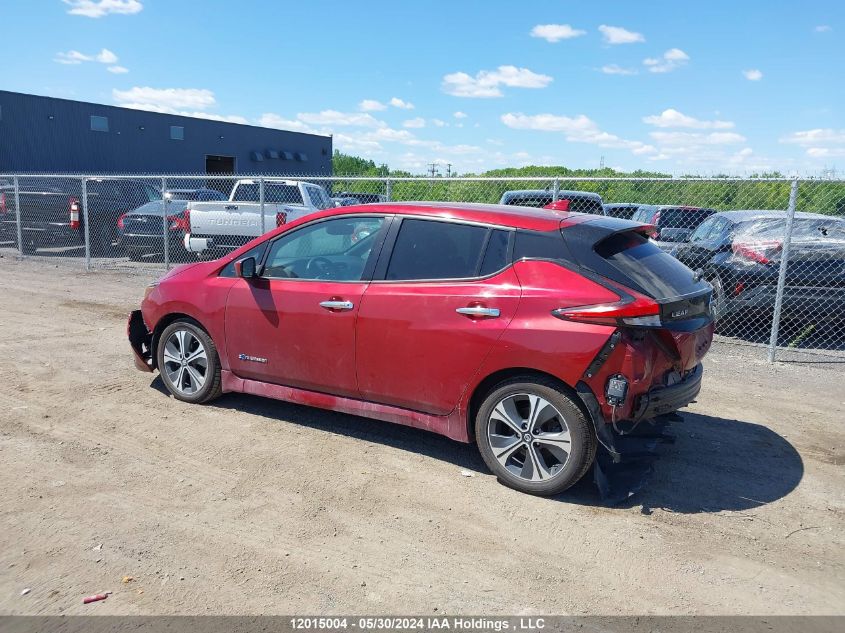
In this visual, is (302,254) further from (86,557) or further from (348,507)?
(86,557)

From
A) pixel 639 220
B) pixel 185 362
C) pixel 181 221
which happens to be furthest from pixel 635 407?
pixel 181 221

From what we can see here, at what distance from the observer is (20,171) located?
2784 cm

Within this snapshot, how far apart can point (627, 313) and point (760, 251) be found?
562cm

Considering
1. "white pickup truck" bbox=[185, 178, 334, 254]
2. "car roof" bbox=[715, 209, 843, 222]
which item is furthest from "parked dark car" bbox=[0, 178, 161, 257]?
"car roof" bbox=[715, 209, 843, 222]

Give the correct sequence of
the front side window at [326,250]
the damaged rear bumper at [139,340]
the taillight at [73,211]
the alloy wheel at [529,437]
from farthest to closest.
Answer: the taillight at [73,211] < the damaged rear bumper at [139,340] < the front side window at [326,250] < the alloy wheel at [529,437]

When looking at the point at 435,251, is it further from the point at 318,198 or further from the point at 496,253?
the point at 318,198

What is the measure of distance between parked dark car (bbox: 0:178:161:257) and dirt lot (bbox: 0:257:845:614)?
37.6 ft

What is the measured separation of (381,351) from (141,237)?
39.2ft

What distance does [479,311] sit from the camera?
4.15 m

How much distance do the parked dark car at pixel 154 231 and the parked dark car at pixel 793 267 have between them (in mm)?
10473

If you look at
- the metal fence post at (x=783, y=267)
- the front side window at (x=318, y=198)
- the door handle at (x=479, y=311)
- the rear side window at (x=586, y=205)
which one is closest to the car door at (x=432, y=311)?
the door handle at (x=479, y=311)

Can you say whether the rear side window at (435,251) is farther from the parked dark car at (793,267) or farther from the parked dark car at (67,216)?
the parked dark car at (67,216)

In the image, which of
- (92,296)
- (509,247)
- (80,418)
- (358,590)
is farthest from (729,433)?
(92,296)

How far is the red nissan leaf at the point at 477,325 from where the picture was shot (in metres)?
3.86
